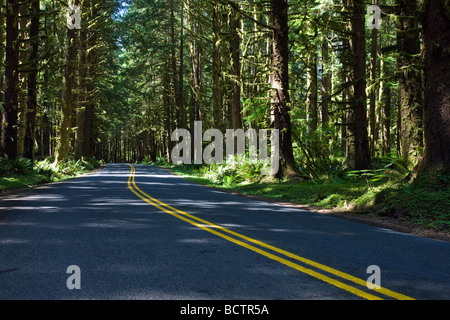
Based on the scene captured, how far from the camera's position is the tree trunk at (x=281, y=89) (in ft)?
51.9

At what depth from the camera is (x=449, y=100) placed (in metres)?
8.66

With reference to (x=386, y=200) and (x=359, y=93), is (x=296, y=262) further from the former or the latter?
(x=359, y=93)

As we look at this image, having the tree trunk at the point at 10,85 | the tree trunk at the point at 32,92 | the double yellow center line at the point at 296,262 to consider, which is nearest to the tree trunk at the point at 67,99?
the tree trunk at the point at 32,92

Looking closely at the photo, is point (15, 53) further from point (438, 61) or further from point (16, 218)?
point (438, 61)

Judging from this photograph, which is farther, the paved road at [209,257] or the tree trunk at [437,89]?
the tree trunk at [437,89]

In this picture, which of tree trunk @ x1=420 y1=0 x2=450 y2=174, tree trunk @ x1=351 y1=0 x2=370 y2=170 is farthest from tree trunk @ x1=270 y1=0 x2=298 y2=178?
tree trunk @ x1=420 y1=0 x2=450 y2=174

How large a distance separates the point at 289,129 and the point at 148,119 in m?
46.4

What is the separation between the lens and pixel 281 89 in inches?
623

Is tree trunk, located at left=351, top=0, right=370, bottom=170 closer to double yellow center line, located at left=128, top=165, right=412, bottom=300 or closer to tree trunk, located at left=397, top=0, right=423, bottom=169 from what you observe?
tree trunk, located at left=397, top=0, right=423, bottom=169

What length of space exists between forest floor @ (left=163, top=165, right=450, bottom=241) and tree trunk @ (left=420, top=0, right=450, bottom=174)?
2.24 feet

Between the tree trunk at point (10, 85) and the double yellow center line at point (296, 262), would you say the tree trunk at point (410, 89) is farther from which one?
the tree trunk at point (10, 85)

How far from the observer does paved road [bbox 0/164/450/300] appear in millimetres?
3475

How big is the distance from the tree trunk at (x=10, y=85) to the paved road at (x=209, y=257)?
11.9 metres
